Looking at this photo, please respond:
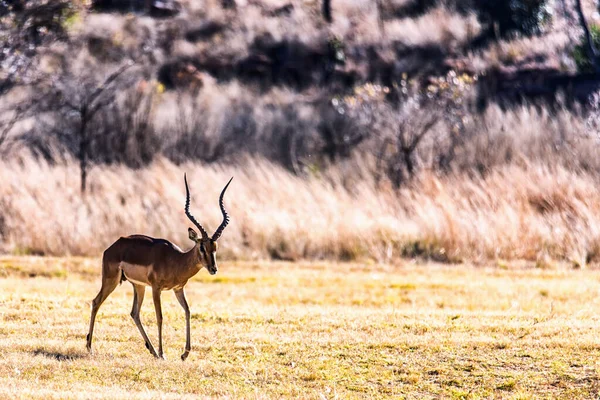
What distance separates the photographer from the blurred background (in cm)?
1869

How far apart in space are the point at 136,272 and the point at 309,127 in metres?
22.6

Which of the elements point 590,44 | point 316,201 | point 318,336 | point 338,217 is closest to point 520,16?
point 590,44

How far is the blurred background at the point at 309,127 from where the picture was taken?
18688 millimetres

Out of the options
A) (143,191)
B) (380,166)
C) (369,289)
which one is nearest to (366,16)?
(380,166)

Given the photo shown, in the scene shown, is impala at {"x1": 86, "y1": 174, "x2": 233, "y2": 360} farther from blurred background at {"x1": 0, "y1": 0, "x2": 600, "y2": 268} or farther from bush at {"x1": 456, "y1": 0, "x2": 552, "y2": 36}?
bush at {"x1": 456, "y1": 0, "x2": 552, "y2": 36}

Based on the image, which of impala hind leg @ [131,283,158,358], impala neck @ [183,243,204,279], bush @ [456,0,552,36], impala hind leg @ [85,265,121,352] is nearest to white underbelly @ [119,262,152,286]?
impala hind leg @ [85,265,121,352]

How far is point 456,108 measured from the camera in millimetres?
28125

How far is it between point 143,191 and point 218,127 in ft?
33.9

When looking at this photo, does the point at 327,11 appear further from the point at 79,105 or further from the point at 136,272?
the point at 136,272

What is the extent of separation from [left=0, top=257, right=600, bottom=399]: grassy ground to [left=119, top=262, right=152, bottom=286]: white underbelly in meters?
0.73

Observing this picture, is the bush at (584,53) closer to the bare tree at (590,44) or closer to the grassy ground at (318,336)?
the bare tree at (590,44)

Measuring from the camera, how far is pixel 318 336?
37.2 ft

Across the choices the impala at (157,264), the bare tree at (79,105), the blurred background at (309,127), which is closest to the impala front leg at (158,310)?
the impala at (157,264)

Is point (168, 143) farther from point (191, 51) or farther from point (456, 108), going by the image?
point (191, 51)
